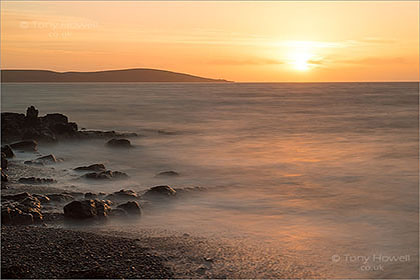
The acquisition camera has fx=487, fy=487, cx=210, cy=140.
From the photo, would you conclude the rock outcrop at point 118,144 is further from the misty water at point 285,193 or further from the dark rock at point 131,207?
the dark rock at point 131,207

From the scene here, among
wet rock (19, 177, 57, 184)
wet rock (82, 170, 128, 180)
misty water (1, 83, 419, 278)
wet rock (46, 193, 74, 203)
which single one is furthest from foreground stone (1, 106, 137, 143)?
wet rock (46, 193, 74, 203)

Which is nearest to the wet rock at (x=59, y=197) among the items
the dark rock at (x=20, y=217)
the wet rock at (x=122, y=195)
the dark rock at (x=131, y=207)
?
the wet rock at (x=122, y=195)

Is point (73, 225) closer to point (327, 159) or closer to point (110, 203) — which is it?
point (110, 203)

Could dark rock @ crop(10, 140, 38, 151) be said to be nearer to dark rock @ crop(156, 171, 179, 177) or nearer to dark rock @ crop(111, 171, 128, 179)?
dark rock @ crop(111, 171, 128, 179)

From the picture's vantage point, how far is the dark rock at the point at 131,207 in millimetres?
11797

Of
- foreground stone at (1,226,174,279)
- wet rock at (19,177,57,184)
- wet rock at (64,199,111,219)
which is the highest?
wet rock at (19,177,57,184)

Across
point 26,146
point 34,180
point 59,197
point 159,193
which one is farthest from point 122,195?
point 26,146

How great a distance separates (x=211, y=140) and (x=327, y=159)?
30.1ft

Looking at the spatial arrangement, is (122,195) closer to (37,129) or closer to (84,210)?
(84,210)

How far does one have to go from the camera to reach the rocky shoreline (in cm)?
768

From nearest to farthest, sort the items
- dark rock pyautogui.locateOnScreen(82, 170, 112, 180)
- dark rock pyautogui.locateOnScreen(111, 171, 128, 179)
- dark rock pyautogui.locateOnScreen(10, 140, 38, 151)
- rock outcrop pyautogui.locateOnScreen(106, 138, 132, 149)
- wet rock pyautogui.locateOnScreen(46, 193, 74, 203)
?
wet rock pyautogui.locateOnScreen(46, 193, 74, 203), dark rock pyautogui.locateOnScreen(82, 170, 112, 180), dark rock pyautogui.locateOnScreen(111, 171, 128, 179), dark rock pyautogui.locateOnScreen(10, 140, 38, 151), rock outcrop pyautogui.locateOnScreen(106, 138, 132, 149)

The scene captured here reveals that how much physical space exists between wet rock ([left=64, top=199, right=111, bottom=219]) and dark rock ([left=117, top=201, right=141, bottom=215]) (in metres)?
0.59

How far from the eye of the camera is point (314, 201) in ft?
47.1

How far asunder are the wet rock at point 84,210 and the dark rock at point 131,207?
1.94ft
